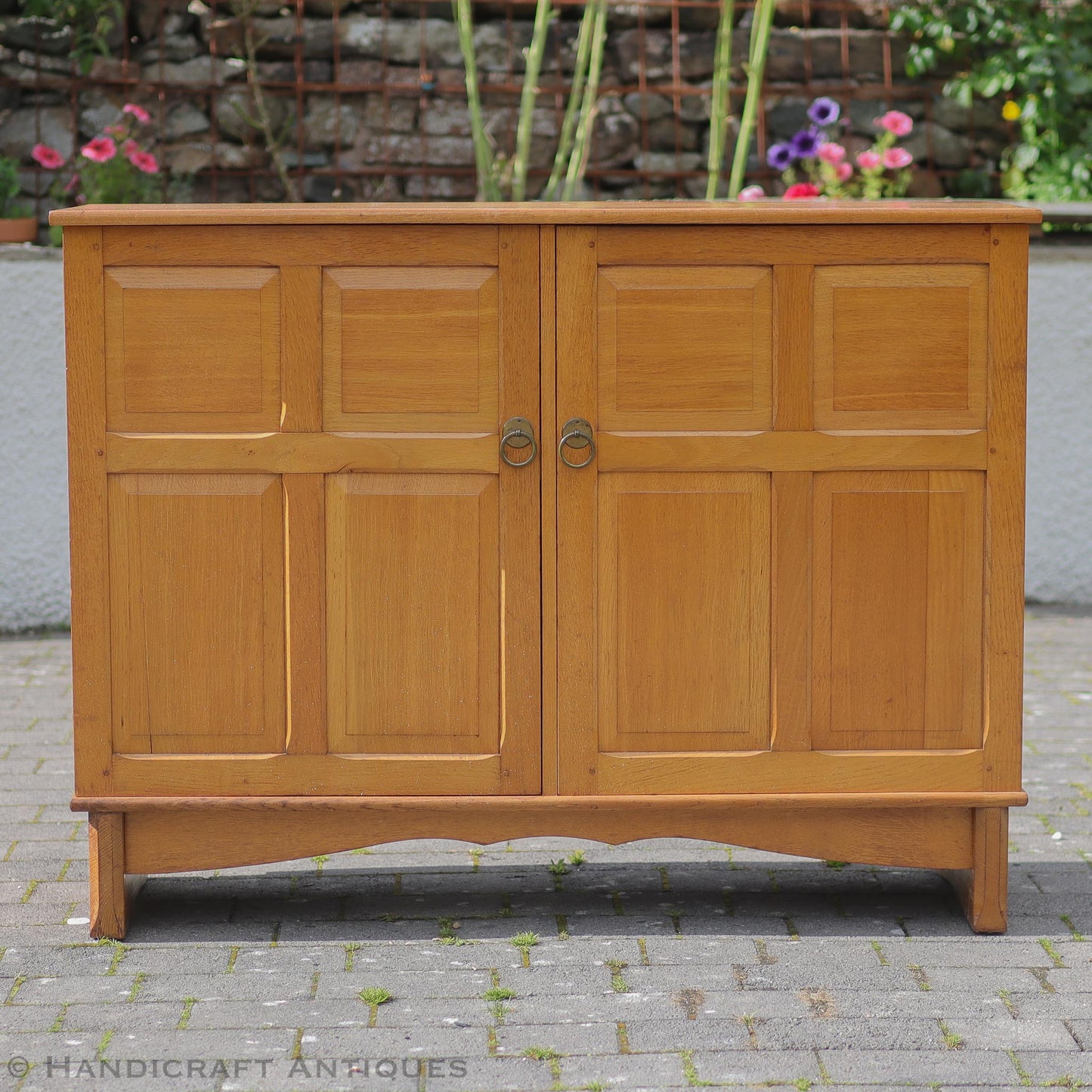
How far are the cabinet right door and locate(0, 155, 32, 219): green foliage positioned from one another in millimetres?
4536

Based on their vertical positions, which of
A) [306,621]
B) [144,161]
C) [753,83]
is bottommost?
[306,621]

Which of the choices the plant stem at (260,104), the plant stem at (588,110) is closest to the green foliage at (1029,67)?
the plant stem at (588,110)

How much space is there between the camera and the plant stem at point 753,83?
717cm

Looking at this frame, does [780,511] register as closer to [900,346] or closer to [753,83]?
[900,346]

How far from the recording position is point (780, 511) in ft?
11.2

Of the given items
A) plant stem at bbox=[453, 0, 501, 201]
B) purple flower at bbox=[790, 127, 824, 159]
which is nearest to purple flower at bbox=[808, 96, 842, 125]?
purple flower at bbox=[790, 127, 824, 159]

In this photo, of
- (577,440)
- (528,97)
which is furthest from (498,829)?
(528,97)

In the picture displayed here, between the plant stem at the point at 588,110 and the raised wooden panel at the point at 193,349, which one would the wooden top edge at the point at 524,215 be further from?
the plant stem at the point at 588,110

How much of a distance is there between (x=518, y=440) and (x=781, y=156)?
449cm

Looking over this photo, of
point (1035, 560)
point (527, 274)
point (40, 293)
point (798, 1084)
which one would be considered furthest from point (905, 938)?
point (40, 293)

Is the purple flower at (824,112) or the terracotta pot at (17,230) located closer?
the terracotta pot at (17,230)

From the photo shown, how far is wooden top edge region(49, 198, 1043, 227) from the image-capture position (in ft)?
10.9

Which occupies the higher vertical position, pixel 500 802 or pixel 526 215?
pixel 526 215

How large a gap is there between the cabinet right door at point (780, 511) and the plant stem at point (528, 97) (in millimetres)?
3956
